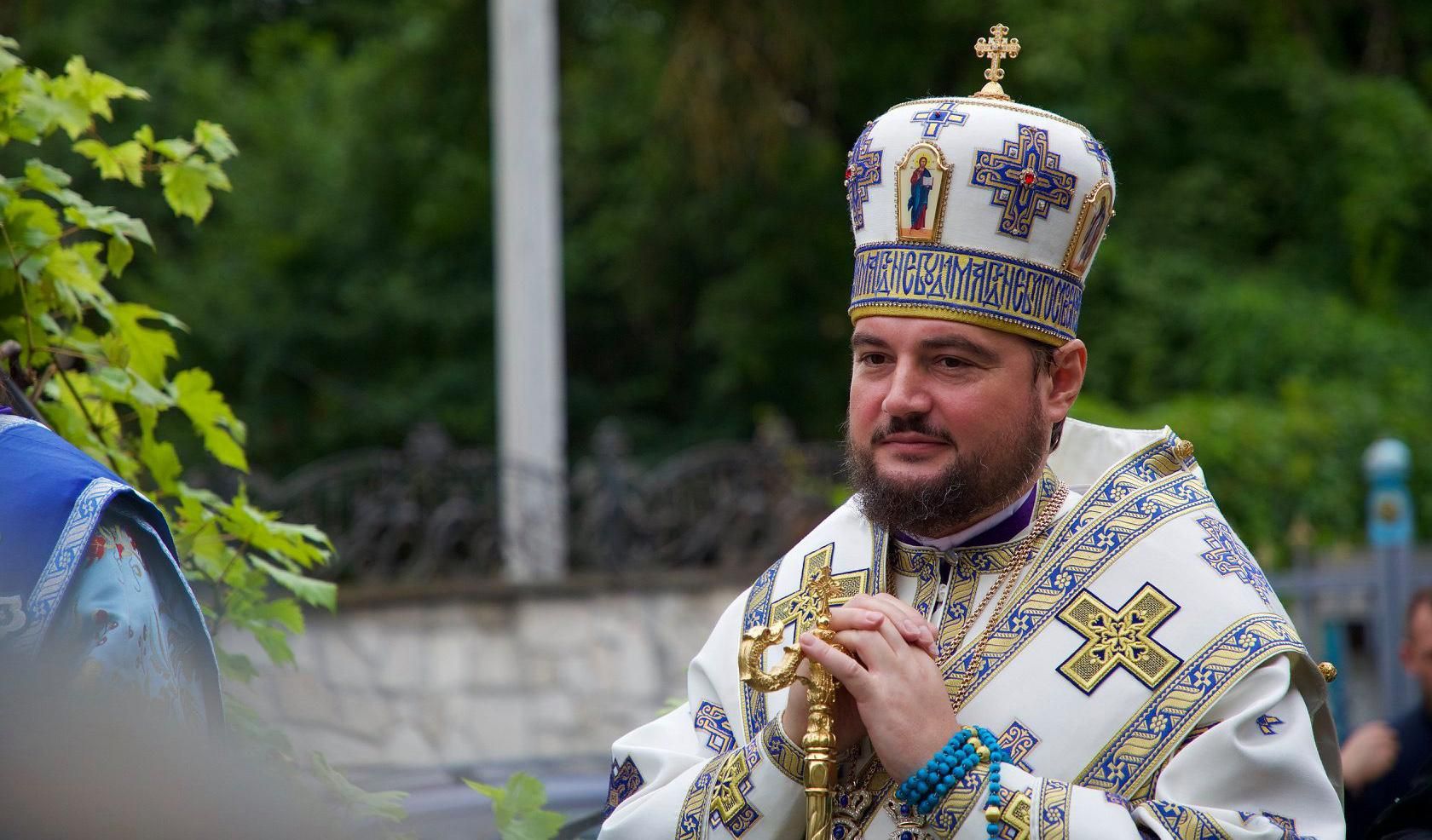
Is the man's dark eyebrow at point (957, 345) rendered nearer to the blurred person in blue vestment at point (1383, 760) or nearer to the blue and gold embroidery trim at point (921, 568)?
the blue and gold embroidery trim at point (921, 568)

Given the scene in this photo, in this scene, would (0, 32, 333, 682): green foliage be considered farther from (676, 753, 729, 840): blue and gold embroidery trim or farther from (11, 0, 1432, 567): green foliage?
(11, 0, 1432, 567): green foliage

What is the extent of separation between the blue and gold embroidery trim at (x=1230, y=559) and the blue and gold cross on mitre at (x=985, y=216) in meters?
0.37

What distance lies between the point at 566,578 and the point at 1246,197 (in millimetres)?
7571

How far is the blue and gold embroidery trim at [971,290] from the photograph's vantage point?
2477mm

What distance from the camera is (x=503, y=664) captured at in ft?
28.1

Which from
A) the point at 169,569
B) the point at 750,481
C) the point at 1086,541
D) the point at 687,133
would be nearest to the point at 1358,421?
the point at 750,481

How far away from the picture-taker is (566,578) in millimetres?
8914

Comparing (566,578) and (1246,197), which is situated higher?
(1246,197)

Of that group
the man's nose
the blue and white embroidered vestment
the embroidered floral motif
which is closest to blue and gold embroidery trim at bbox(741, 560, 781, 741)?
the blue and white embroidered vestment

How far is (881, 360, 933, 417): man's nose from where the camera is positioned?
242cm

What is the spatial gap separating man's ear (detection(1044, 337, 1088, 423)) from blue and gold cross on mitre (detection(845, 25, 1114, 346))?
2 cm

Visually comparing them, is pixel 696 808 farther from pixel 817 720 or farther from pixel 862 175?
pixel 862 175

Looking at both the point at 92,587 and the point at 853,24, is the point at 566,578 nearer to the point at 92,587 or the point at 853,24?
the point at 92,587

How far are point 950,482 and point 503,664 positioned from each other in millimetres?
6368
